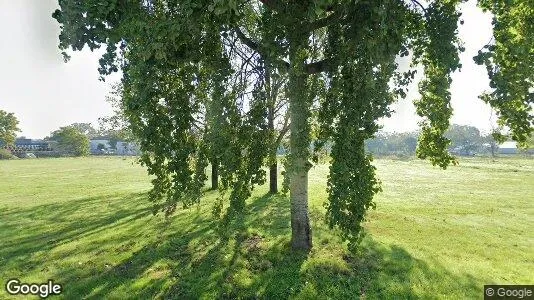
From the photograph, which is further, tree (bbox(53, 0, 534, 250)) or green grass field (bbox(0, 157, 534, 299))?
green grass field (bbox(0, 157, 534, 299))

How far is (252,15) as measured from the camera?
1364 cm

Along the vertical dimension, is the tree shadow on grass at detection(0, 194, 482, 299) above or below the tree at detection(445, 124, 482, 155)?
below

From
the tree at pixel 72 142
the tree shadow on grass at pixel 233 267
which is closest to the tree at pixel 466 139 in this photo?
the tree at pixel 72 142

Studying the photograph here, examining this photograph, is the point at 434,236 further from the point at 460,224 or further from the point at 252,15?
the point at 252,15

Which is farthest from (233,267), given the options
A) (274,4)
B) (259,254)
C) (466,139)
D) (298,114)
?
(466,139)

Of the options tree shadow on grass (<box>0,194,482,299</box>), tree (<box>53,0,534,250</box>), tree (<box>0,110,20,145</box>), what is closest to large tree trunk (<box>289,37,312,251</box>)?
tree (<box>53,0,534,250</box>)

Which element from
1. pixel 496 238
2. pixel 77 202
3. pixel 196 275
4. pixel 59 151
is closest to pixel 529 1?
pixel 196 275

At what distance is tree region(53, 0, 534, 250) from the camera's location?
7.97 metres

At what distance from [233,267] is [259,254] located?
156 centimetres

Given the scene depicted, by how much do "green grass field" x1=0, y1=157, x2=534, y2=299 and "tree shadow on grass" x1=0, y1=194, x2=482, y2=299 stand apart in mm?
41

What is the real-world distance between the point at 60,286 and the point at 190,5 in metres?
10.3

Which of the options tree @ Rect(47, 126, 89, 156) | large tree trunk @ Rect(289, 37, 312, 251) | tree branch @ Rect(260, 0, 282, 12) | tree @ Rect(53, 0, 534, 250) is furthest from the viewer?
tree @ Rect(47, 126, 89, 156)

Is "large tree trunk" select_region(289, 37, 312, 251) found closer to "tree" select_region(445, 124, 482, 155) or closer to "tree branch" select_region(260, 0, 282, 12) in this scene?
"tree branch" select_region(260, 0, 282, 12)

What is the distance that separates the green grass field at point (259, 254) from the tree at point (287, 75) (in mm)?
2930
